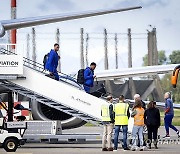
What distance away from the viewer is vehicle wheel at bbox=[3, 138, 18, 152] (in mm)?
18719

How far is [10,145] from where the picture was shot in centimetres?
1881

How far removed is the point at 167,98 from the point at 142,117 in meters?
4.50

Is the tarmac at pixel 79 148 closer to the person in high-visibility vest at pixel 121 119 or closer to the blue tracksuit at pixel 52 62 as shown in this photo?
the person in high-visibility vest at pixel 121 119

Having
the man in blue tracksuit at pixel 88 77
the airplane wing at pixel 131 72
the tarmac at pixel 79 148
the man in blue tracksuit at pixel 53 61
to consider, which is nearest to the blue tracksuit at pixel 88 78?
the man in blue tracksuit at pixel 88 77

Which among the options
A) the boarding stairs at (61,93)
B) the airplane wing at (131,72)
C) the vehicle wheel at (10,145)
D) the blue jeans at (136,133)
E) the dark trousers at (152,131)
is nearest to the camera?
the vehicle wheel at (10,145)

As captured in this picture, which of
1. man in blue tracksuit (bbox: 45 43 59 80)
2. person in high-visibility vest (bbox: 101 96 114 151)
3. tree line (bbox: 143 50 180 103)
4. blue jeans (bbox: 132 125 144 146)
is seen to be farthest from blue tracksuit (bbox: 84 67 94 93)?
tree line (bbox: 143 50 180 103)

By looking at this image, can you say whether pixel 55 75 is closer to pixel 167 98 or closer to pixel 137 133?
pixel 137 133

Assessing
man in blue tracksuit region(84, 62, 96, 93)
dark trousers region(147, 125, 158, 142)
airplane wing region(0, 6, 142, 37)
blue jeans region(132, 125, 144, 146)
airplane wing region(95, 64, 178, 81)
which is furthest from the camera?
airplane wing region(95, 64, 178, 81)

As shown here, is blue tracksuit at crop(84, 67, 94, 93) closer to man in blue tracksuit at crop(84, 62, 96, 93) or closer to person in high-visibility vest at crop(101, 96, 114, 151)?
man in blue tracksuit at crop(84, 62, 96, 93)

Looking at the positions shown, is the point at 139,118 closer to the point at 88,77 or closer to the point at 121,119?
the point at 121,119

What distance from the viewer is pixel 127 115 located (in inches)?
763

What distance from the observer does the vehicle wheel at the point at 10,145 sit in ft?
61.4

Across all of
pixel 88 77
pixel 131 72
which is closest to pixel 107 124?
pixel 88 77

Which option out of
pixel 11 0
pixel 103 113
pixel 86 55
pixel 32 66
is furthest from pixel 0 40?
pixel 86 55
